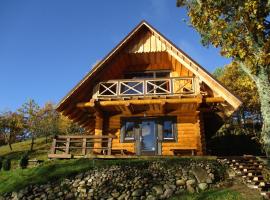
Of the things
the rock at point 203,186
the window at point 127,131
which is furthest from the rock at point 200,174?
the window at point 127,131

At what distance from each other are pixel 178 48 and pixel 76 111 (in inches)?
280

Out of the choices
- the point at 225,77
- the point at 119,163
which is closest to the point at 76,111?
the point at 119,163

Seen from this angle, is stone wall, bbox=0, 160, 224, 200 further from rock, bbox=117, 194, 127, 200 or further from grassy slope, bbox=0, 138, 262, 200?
grassy slope, bbox=0, 138, 262, 200

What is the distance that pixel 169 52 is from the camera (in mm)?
17469

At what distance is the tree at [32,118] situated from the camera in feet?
132

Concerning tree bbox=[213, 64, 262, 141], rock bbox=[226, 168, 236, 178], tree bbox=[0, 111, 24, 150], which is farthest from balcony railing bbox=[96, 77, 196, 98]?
tree bbox=[0, 111, 24, 150]

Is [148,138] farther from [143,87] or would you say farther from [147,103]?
[143,87]

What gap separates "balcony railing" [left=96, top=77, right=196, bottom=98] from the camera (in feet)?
54.1

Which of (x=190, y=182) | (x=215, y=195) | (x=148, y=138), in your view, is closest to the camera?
(x=215, y=195)

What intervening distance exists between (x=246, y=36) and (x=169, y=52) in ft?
15.6

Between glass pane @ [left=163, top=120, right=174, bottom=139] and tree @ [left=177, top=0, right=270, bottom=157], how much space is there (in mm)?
5169

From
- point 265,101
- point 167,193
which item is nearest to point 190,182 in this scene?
point 167,193

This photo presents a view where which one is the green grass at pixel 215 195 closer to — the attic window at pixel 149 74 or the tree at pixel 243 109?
the attic window at pixel 149 74

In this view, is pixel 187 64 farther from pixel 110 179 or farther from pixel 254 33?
pixel 110 179
